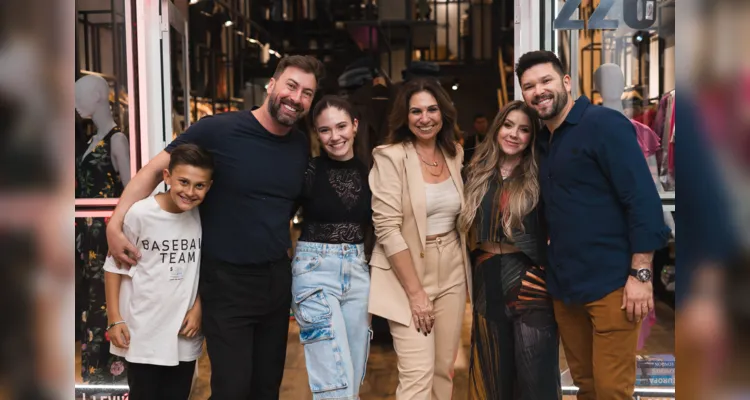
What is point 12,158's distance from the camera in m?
0.31

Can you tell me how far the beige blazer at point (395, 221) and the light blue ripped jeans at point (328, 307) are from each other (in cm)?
8

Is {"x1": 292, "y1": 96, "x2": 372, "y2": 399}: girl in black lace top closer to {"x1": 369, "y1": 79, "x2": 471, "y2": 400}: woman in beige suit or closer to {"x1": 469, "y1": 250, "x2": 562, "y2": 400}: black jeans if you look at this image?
{"x1": 369, "y1": 79, "x2": 471, "y2": 400}: woman in beige suit

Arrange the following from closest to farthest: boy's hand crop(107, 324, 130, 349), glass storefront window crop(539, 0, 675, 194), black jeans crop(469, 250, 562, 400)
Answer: boy's hand crop(107, 324, 130, 349) → black jeans crop(469, 250, 562, 400) → glass storefront window crop(539, 0, 675, 194)

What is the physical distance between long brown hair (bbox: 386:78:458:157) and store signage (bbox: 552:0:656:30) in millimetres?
863

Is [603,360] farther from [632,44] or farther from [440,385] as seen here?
[632,44]

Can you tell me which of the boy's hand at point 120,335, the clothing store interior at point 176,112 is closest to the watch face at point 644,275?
the clothing store interior at point 176,112

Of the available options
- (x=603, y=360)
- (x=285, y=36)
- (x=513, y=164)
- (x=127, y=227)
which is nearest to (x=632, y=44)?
(x=513, y=164)

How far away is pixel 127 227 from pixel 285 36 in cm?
775

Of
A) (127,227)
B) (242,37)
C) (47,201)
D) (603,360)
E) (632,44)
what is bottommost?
(603,360)

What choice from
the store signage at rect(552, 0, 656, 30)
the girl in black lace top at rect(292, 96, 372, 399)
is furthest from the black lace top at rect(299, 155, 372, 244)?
the store signage at rect(552, 0, 656, 30)

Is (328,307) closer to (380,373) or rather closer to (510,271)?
(510,271)

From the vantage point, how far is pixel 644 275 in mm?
1939

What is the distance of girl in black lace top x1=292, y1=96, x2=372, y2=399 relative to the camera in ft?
7.20

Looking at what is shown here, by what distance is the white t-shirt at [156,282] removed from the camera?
6.58 ft
